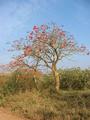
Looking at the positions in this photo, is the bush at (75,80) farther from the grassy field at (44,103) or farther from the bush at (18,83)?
the bush at (18,83)

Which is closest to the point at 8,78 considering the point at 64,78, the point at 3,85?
the point at 3,85

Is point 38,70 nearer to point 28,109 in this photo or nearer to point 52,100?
point 52,100

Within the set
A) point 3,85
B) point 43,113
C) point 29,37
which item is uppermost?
point 29,37

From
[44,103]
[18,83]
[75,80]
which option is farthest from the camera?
[75,80]

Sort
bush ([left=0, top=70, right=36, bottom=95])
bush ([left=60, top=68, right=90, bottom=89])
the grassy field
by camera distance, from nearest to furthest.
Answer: the grassy field
bush ([left=0, top=70, right=36, bottom=95])
bush ([left=60, top=68, right=90, bottom=89])

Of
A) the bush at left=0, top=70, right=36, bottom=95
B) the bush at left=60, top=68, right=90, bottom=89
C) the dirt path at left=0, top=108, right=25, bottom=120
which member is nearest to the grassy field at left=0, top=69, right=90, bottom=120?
the bush at left=0, top=70, right=36, bottom=95

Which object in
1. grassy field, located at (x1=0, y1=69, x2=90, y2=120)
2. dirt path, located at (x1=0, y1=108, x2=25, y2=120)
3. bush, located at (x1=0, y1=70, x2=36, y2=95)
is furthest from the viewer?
bush, located at (x1=0, y1=70, x2=36, y2=95)

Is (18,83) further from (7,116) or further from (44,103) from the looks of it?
(7,116)

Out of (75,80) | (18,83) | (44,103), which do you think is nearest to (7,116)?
(44,103)

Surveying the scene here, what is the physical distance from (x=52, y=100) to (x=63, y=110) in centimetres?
304

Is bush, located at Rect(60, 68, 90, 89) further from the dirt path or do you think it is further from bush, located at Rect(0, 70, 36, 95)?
the dirt path

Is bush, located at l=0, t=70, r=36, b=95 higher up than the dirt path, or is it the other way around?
bush, located at l=0, t=70, r=36, b=95

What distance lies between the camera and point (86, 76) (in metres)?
21.8

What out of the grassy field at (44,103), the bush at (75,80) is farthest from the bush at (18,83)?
the bush at (75,80)
